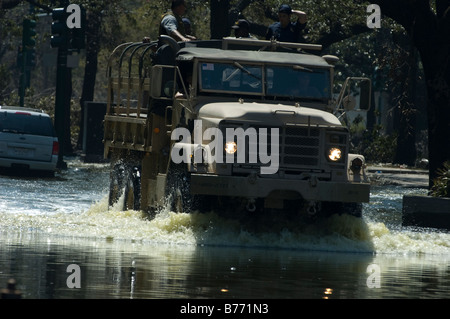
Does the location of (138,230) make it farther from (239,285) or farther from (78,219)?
(239,285)

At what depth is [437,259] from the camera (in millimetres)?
16172

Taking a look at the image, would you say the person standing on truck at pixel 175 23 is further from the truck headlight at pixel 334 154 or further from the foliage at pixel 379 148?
the foliage at pixel 379 148

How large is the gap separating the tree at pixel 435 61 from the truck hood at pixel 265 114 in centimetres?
851

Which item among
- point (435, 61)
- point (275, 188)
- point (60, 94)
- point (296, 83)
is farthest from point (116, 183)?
point (60, 94)

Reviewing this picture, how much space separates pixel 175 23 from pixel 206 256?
5.66 m

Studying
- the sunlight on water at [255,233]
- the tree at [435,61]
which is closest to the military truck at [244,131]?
the sunlight on water at [255,233]

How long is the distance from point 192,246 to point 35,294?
580 centimetres

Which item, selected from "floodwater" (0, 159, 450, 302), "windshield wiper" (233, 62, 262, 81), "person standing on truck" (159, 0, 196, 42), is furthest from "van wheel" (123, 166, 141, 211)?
"windshield wiper" (233, 62, 262, 81)

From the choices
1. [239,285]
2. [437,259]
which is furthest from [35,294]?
[437,259]

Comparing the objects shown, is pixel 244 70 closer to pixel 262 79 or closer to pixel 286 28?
pixel 262 79

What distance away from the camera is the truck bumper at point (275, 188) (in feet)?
52.7

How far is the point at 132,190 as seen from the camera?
20625mm

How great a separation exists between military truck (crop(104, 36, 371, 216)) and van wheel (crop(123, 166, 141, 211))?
0.07 metres

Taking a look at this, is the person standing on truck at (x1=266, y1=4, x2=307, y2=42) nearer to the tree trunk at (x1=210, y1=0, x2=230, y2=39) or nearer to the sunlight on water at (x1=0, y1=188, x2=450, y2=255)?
the sunlight on water at (x1=0, y1=188, x2=450, y2=255)
